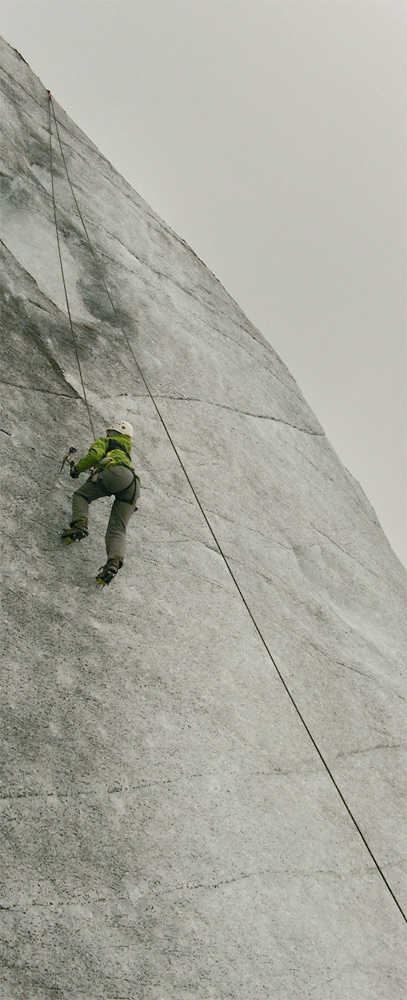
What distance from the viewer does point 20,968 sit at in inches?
190

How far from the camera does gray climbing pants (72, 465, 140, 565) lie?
22.0ft

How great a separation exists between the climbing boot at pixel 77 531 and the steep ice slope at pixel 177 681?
0.70 feet

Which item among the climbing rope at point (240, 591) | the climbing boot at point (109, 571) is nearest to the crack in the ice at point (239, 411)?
the climbing rope at point (240, 591)

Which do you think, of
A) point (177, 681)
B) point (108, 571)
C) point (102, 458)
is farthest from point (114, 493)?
point (177, 681)

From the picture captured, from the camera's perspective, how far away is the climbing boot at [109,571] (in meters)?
6.47

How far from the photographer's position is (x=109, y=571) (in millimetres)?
6465

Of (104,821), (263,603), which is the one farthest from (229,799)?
(263,603)

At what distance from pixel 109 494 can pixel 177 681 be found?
1.73 metres

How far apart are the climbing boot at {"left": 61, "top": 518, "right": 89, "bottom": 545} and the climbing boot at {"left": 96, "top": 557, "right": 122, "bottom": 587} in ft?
1.15

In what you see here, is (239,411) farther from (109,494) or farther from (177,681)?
(177,681)

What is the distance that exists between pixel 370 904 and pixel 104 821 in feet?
8.04

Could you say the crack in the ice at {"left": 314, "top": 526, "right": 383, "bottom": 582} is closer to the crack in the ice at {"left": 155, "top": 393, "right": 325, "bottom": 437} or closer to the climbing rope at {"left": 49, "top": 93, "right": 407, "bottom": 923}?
the crack in the ice at {"left": 155, "top": 393, "right": 325, "bottom": 437}

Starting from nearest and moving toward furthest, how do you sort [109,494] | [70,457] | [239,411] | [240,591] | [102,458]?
[109,494]
[102,458]
[70,457]
[240,591]
[239,411]

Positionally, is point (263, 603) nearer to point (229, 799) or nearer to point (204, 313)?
point (229, 799)
